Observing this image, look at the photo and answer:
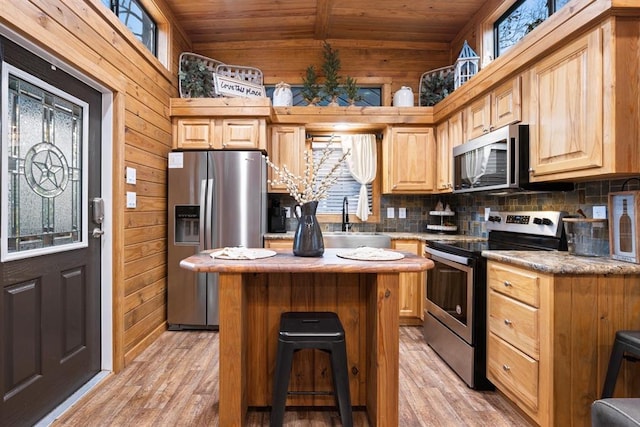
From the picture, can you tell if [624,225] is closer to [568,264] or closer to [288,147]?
[568,264]

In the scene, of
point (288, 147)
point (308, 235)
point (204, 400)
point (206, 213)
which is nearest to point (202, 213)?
point (206, 213)

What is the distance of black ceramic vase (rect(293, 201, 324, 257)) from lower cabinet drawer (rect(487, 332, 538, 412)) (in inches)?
48.4

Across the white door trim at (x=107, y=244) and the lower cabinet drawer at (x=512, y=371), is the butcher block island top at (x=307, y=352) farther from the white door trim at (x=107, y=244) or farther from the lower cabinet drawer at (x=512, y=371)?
the white door trim at (x=107, y=244)

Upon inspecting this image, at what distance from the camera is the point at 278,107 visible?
3688 millimetres

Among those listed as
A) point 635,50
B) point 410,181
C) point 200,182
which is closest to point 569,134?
point 635,50

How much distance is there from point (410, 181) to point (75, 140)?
2.96 m

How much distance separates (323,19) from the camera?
11.8 ft

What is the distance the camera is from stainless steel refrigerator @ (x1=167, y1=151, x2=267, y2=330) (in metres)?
3.33

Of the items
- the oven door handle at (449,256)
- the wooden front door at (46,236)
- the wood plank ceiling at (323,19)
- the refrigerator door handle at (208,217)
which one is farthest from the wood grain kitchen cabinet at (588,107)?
the wooden front door at (46,236)

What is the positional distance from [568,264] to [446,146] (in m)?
2.00

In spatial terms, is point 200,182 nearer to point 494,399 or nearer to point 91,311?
point 91,311

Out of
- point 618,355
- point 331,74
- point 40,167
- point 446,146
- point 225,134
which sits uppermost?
point 331,74

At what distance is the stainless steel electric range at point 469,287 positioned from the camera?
2.25 m

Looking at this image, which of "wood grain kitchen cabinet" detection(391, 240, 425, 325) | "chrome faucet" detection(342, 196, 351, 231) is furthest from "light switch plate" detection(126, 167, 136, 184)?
"wood grain kitchen cabinet" detection(391, 240, 425, 325)
